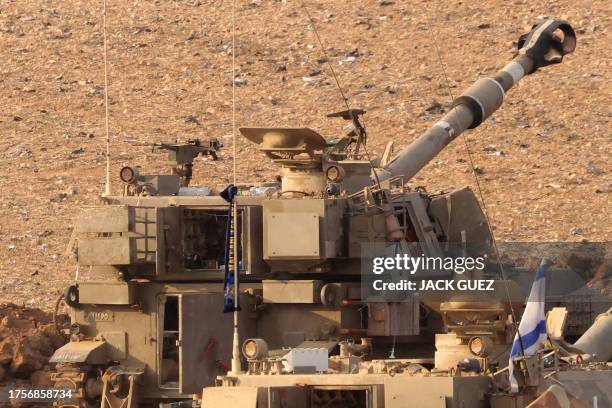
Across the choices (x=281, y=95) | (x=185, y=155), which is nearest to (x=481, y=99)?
(x=185, y=155)

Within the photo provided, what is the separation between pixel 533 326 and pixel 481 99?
829cm

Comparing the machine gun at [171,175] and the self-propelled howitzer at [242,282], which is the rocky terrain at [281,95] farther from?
the self-propelled howitzer at [242,282]

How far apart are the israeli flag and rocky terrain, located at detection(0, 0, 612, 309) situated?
602 inches

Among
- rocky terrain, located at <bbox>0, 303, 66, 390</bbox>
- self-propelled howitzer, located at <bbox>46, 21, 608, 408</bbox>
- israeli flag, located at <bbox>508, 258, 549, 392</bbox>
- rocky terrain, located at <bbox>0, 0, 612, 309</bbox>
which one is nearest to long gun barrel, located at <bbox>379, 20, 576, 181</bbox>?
self-propelled howitzer, located at <bbox>46, 21, 608, 408</bbox>

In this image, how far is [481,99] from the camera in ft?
91.7

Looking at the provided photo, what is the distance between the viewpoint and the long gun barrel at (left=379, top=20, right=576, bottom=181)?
27.0m

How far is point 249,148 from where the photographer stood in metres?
38.9

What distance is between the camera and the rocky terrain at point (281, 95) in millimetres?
37125

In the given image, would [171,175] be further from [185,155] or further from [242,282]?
[242,282]

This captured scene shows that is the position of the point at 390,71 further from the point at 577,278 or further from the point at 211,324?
the point at 211,324

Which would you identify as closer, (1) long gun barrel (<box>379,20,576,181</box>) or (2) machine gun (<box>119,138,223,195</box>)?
(2) machine gun (<box>119,138,223,195</box>)

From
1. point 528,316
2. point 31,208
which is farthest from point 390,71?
point 528,316

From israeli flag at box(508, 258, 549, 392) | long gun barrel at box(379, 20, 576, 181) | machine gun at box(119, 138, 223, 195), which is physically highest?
long gun barrel at box(379, 20, 576, 181)

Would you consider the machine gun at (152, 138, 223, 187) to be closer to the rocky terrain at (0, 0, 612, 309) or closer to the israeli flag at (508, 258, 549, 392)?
the israeli flag at (508, 258, 549, 392)
